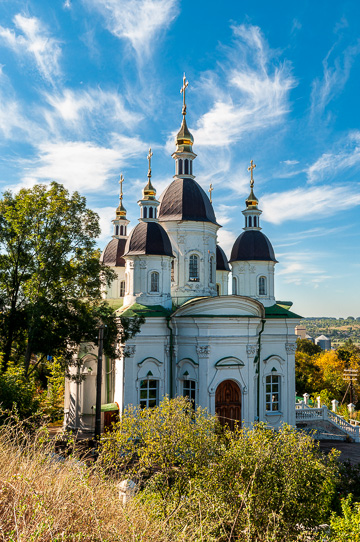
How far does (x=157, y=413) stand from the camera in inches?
470

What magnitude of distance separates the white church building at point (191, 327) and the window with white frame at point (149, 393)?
0.05 metres


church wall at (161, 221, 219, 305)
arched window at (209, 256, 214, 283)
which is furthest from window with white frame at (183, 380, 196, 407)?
arched window at (209, 256, 214, 283)

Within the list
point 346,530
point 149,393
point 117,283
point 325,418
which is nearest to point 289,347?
point 325,418

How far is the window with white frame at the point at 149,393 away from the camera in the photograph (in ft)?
66.6

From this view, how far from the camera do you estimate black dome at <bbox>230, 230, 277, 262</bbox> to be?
25859 mm

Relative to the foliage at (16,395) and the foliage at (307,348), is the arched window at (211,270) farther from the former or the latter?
the foliage at (307,348)

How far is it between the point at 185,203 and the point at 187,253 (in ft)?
8.90

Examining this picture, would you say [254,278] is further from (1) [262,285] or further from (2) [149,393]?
(2) [149,393]

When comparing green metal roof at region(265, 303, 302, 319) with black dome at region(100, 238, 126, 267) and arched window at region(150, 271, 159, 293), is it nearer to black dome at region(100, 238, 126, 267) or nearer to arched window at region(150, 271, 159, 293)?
arched window at region(150, 271, 159, 293)

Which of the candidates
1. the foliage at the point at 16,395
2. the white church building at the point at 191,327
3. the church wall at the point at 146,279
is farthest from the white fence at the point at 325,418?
the foliage at the point at 16,395

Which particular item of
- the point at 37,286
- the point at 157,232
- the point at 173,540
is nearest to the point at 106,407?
the point at 37,286

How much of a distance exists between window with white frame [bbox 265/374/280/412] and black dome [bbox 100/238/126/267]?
12806 millimetres

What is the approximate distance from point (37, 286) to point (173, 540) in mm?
11736

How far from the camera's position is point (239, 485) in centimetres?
809
